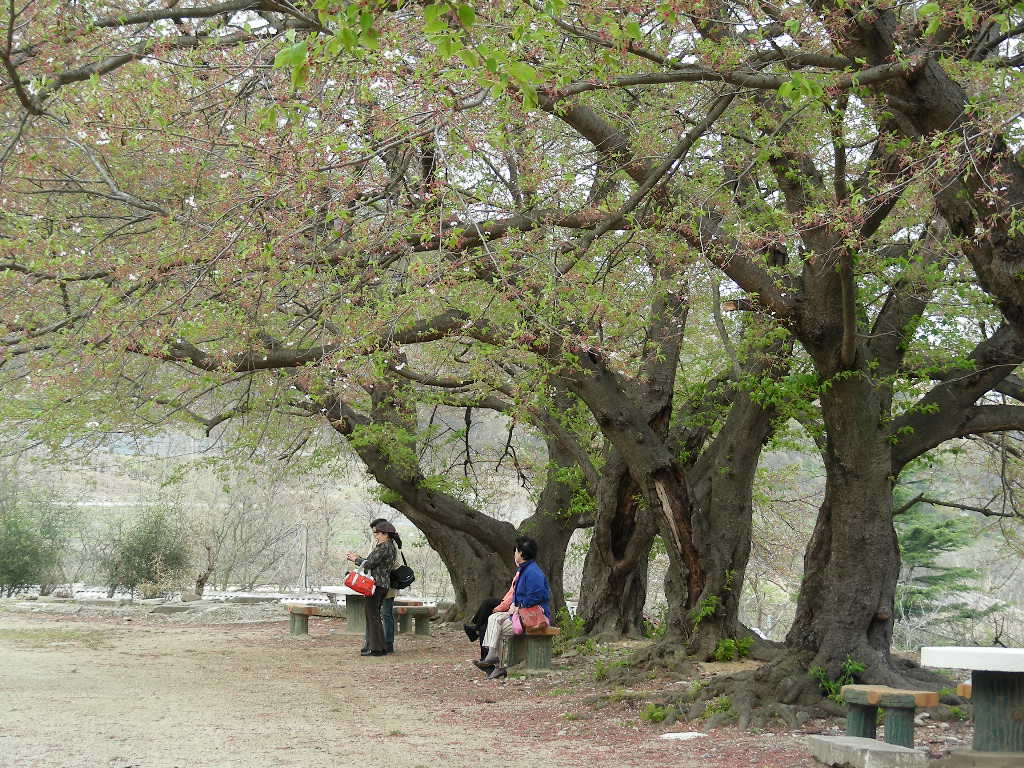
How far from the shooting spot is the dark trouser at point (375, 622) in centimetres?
1201

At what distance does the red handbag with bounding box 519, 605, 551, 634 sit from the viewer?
1014 centimetres

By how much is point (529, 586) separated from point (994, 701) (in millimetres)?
5471

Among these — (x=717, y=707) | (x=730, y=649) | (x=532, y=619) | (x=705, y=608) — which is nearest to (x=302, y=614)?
(x=532, y=619)

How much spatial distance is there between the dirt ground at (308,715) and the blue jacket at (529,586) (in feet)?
2.64

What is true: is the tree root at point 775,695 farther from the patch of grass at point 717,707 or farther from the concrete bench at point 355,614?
the concrete bench at point 355,614

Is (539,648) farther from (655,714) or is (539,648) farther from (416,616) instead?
(416,616)

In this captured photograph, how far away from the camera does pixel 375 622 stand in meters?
12.2

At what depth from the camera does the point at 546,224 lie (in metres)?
8.06

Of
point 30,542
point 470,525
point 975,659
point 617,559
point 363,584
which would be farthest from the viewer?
point 30,542

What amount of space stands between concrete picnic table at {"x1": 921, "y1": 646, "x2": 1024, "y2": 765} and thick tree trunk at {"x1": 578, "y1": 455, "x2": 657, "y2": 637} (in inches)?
267

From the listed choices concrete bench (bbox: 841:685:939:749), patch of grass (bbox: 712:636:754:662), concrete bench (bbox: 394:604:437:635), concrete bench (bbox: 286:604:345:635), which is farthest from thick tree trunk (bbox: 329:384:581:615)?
concrete bench (bbox: 841:685:939:749)

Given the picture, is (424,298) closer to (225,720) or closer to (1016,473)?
(225,720)

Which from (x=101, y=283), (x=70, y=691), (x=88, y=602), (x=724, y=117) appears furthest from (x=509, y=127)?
(x=88, y=602)

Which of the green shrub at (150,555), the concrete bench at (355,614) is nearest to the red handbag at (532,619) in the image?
the concrete bench at (355,614)
